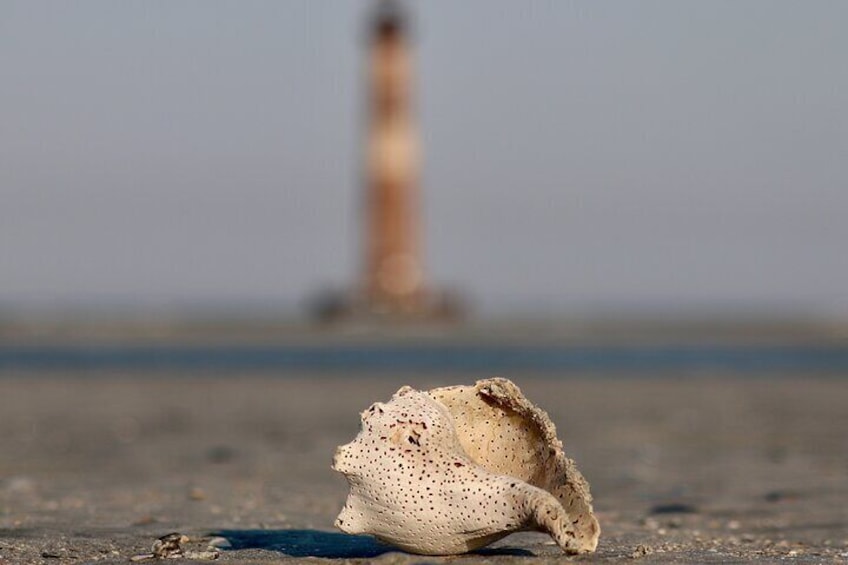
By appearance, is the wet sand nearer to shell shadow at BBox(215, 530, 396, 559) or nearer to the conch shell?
shell shadow at BBox(215, 530, 396, 559)

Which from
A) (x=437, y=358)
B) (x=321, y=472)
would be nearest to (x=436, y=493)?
(x=321, y=472)

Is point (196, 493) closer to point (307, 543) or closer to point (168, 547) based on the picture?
point (307, 543)

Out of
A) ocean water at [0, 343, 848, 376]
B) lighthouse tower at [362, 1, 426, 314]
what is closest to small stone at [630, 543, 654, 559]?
ocean water at [0, 343, 848, 376]

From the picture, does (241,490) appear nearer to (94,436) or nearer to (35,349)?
(94,436)

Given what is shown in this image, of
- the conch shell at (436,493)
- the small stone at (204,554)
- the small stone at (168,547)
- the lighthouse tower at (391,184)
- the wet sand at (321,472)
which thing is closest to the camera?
the conch shell at (436,493)

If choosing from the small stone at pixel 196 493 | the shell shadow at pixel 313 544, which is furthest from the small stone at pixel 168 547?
the small stone at pixel 196 493

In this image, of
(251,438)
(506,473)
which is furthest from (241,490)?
(251,438)

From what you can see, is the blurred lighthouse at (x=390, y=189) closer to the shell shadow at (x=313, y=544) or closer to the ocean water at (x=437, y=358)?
the ocean water at (x=437, y=358)
